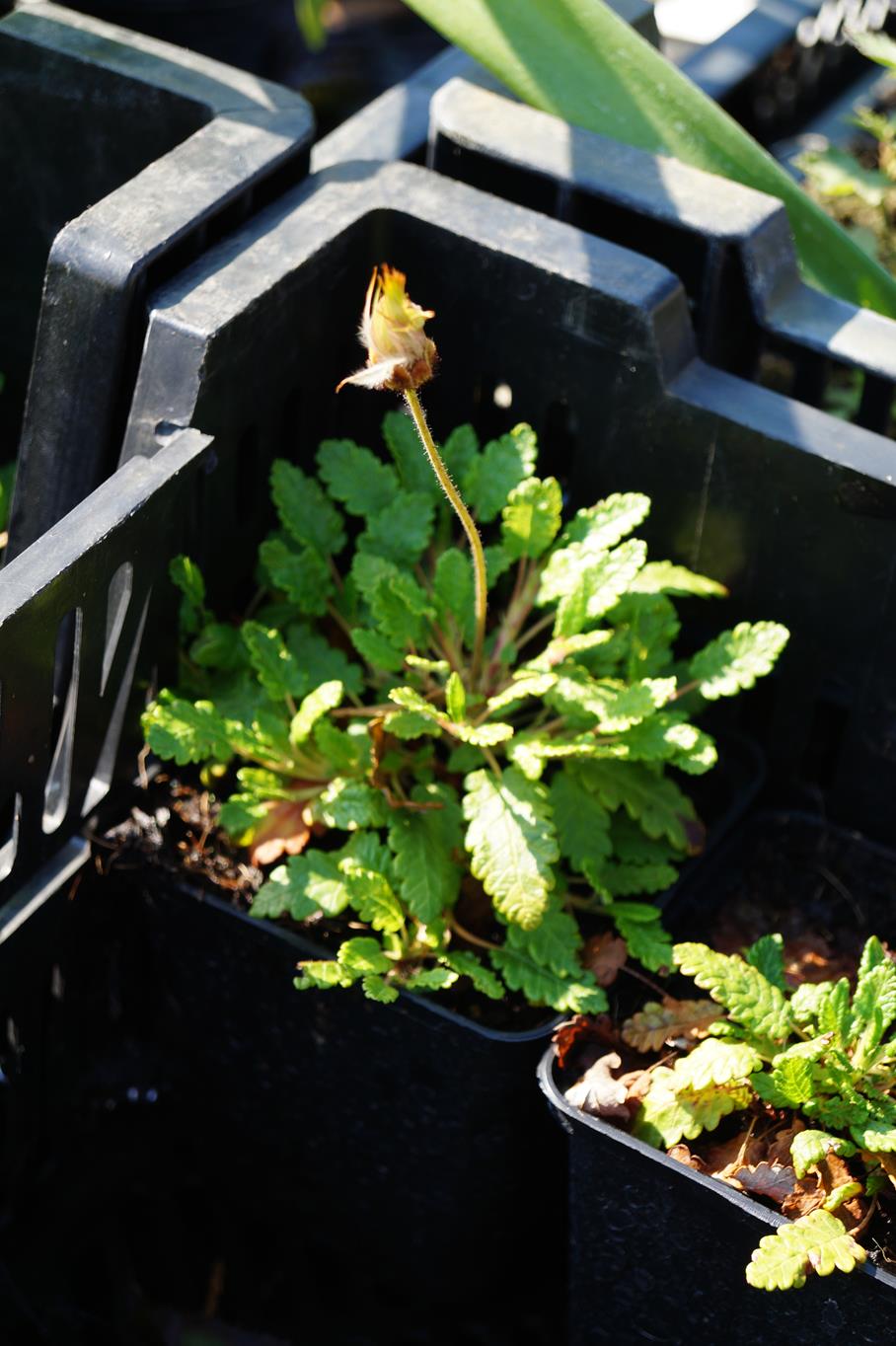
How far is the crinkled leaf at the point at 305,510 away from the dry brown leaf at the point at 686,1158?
626mm

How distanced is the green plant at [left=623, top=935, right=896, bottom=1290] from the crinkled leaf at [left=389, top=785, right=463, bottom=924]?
223mm

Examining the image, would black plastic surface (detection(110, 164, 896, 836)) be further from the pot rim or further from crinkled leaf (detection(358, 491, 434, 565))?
the pot rim

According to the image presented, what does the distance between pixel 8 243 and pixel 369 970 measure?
93 centimetres

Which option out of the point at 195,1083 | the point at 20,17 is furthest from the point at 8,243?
the point at 195,1083

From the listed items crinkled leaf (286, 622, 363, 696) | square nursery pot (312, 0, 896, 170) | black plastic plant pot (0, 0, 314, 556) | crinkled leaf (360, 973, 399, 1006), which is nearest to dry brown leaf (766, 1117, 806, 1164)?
crinkled leaf (360, 973, 399, 1006)

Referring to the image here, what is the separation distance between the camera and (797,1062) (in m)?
1.13

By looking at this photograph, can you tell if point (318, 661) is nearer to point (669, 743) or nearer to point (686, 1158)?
point (669, 743)

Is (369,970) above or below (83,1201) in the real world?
above

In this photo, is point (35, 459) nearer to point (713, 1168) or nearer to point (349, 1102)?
point (349, 1102)

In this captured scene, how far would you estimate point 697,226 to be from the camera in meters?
1.45

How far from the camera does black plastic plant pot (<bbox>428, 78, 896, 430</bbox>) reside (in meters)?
1.46

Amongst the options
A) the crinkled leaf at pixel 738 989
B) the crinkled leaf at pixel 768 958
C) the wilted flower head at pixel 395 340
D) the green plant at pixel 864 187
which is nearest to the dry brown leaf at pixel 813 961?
the crinkled leaf at pixel 768 958

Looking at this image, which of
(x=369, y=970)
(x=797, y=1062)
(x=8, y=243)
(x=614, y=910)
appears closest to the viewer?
(x=797, y=1062)

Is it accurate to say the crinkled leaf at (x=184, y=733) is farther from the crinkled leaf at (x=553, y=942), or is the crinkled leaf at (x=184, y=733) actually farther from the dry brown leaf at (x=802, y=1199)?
the dry brown leaf at (x=802, y=1199)
